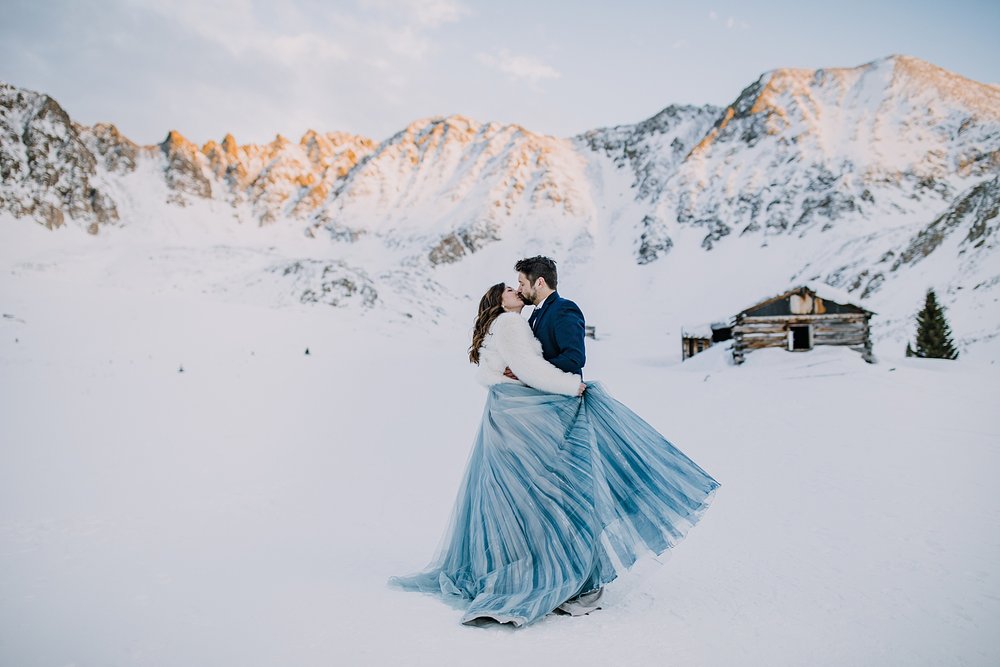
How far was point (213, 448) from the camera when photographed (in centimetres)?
828

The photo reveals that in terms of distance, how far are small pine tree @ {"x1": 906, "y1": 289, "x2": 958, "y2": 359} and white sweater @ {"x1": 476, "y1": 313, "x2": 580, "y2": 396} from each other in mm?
28189

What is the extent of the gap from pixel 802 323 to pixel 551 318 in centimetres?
2163

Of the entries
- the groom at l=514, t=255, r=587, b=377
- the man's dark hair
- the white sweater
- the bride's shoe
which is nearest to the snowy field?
the bride's shoe

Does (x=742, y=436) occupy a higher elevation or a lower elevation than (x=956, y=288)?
lower

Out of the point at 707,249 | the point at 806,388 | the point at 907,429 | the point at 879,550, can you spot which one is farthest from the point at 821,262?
the point at 879,550

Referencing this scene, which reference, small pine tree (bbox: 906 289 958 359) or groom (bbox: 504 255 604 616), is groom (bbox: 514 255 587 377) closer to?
groom (bbox: 504 255 604 616)

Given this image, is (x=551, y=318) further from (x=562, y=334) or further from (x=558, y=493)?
(x=558, y=493)

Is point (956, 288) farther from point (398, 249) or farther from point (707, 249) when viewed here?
point (398, 249)

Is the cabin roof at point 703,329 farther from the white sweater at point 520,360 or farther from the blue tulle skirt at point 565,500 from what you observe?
the white sweater at point 520,360

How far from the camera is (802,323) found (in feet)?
72.9

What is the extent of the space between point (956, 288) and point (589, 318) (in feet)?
128

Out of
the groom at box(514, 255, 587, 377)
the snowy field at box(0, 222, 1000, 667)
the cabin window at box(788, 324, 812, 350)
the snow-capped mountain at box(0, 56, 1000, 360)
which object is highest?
the snow-capped mountain at box(0, 56, 1000, 360)

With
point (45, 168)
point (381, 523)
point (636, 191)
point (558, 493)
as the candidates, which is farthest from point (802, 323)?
point (45, 168)

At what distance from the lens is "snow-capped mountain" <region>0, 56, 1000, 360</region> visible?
177 feet
